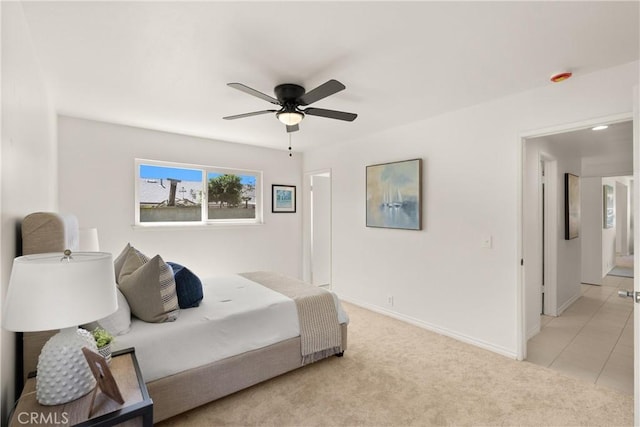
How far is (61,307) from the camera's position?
1075 mm

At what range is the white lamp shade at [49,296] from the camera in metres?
1.05

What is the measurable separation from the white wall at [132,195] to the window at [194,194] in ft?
0.41

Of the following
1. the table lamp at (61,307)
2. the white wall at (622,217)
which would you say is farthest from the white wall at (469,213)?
the white wall at (622,217)

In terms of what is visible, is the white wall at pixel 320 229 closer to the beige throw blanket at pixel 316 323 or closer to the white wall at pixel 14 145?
the beige throw blanket at pixel 316 323

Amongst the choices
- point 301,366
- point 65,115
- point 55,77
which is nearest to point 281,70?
point 55,77

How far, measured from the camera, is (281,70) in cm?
229

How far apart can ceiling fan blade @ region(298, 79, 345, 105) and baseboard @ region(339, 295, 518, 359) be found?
9.13 ft

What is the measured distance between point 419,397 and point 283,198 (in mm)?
3666

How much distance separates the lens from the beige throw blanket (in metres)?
2.64

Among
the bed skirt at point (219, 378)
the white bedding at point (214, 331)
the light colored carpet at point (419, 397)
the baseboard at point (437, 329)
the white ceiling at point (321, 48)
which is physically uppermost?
the white ceiling at point (321, 48)

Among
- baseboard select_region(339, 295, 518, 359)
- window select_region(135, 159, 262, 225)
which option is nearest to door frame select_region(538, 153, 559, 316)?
baseboard select_region(339, 295, 518, 359)

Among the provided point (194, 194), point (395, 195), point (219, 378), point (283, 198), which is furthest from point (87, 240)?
point (395, 195)

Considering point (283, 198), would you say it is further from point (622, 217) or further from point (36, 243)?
point (622, 217)

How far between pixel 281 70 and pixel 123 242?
2.95 metres
